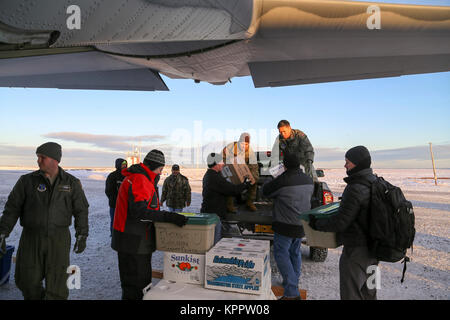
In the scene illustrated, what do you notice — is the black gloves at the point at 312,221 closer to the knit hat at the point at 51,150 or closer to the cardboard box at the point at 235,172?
the cardboard box at the point at 235,172

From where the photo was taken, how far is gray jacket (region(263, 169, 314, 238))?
3.51 meters

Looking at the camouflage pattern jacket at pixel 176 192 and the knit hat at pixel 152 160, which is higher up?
the knit hat at pixel 152 160

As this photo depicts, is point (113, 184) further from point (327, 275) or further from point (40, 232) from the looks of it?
point (327, 275)

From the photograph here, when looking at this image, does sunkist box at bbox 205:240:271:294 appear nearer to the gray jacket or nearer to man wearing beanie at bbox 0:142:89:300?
the gray jacket

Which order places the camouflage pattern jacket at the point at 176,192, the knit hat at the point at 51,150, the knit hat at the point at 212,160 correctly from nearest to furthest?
the knit hat at the point at 51,150 → the knit hat at the point at 212,160 → the camouflage pattern jacket at the point at 176,192

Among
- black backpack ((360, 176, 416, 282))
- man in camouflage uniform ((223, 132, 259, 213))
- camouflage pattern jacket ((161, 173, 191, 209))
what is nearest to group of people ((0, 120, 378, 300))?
black backpack ((360, 176, 416, 282))

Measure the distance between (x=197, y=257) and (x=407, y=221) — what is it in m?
1.99

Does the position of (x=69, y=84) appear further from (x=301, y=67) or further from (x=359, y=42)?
(x=359, y=42)

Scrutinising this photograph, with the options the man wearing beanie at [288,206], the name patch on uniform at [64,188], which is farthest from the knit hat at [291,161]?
the name patch on uniform at [64,188]

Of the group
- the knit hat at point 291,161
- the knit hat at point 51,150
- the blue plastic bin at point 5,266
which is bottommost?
the blue plastic bin at point 5,266

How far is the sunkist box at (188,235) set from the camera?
2.58 metres

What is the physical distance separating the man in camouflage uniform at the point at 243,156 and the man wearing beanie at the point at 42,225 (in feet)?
8.04

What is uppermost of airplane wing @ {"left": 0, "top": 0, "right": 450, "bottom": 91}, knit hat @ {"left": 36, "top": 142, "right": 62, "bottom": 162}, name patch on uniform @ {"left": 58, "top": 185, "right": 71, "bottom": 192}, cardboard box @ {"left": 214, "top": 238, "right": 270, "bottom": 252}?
airplane wing @ {"left": 0, "top": 0, "right": 450, "bottom": 91}
